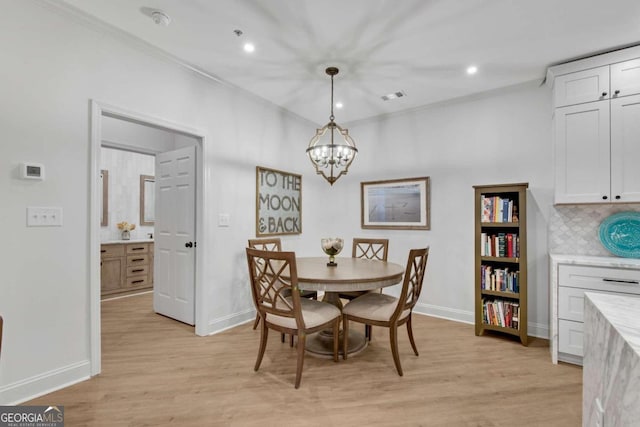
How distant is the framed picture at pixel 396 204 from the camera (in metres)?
3.77

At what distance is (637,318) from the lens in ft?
2.89

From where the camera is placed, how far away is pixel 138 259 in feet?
15.5

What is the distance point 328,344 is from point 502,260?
1.94 meters

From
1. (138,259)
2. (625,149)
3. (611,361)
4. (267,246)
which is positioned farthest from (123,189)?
(625,149)

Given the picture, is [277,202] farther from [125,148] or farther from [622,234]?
[622,234]

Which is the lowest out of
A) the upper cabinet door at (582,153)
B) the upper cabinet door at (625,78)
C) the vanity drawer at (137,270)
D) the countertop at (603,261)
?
the vanity drawer at (137,270)

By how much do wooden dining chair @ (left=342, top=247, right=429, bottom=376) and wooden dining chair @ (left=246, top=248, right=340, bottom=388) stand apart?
18 centimetres

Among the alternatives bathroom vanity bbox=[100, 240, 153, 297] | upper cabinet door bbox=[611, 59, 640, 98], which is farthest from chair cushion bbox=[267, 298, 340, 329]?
bathroom vanity bbox=[100, 240, 153, 297]

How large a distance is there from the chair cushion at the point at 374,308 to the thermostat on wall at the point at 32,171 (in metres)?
2.41

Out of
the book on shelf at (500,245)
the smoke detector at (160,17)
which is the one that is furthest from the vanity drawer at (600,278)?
the smoke detector at (160,17)

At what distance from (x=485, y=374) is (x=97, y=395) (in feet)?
9.28

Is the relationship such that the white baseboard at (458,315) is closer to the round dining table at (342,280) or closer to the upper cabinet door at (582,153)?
the round dining table at (342,280)

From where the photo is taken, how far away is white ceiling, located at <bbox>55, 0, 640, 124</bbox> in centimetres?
201

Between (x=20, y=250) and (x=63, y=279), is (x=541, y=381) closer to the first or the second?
(x=63, y=279)
